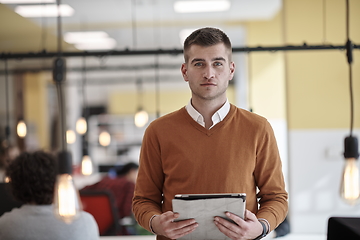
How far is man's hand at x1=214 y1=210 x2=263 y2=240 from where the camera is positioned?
1.29 meters

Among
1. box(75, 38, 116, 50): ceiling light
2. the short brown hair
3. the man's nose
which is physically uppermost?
box(75, 38, 116, 50): ceiling light

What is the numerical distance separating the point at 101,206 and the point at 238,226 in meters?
3.02

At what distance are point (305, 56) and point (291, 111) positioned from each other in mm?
621

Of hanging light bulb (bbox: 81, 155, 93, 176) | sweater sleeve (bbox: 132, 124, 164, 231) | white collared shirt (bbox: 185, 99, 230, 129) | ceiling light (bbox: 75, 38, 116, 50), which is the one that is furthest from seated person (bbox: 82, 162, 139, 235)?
white collared shirt (bbox: 185, 99, 230, 129)

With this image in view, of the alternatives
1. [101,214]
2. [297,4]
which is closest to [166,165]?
[101,214]

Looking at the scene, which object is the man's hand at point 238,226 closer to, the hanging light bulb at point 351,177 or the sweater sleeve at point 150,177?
the sweater sleeve at point 150,177

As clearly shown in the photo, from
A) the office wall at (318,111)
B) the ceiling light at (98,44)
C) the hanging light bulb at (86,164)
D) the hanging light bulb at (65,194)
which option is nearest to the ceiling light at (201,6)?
the office wall at (318,111)

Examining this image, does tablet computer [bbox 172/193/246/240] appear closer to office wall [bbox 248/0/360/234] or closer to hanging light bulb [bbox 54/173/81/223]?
hanging light bulb [bbox 54/173/81/223]

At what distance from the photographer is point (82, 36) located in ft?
19.9

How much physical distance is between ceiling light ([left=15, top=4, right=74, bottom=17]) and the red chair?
222cm

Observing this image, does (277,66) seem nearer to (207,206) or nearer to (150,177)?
(150,177)

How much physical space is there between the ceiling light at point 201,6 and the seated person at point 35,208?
3150 mm

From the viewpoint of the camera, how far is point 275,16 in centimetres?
557

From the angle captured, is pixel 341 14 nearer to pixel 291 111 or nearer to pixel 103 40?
pixel 291 111
